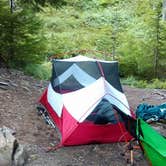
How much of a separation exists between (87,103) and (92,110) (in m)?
0.16

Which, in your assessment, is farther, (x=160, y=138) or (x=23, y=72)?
(x=23, y=72)

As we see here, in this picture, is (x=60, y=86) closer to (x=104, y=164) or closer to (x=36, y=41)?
(x=104, y=164)

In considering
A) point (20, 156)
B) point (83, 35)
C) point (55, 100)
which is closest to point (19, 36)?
point (55, 100)

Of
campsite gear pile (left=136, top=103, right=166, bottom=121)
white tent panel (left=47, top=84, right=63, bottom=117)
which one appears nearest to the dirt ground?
white tent panel (left=47, top=84, right=63, bottom=117)

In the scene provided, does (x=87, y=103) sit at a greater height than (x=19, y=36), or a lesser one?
lesser

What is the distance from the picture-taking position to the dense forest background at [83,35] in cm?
938

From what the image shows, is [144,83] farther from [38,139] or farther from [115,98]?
[38,139]

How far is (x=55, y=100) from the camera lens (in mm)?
7324

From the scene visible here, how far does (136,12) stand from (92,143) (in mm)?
16074

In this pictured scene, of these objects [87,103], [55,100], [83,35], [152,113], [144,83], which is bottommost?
[83,35]

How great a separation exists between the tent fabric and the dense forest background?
4594mm

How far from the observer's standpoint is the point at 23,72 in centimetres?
998

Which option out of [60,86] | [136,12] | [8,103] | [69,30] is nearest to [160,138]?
[60,86]

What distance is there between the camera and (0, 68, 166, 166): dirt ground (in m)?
5.78
